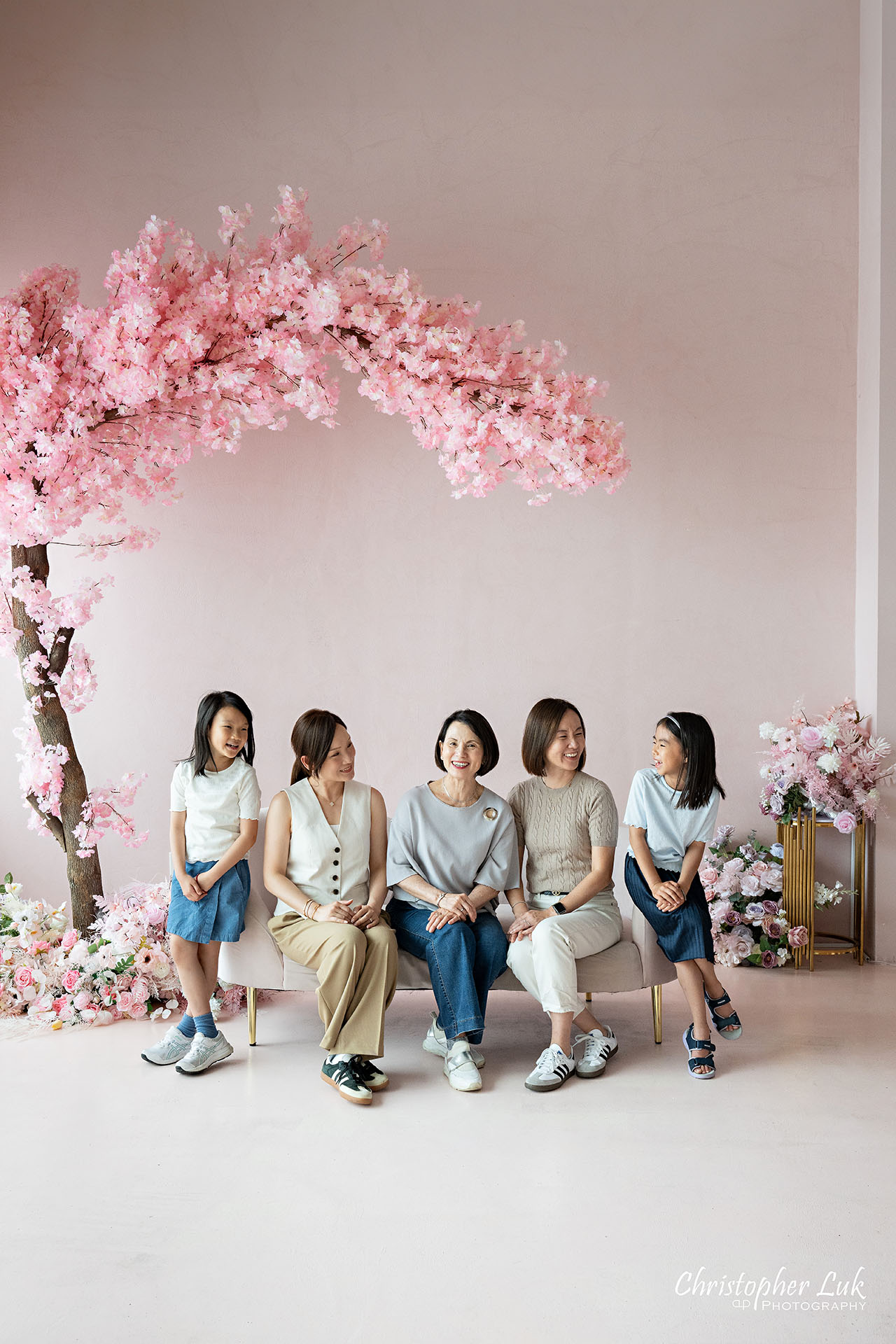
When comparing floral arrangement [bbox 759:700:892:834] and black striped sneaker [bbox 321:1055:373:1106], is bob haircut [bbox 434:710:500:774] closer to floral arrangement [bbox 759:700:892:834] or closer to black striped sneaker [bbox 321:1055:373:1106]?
black striped sneaker [bbox 321:1055:373:1106]

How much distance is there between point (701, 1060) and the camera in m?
3.23

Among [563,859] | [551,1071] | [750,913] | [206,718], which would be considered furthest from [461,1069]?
[750,913]

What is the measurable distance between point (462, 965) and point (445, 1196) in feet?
2.84

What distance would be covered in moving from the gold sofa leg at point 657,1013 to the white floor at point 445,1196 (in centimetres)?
5

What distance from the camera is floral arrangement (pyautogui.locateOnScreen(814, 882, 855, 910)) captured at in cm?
453

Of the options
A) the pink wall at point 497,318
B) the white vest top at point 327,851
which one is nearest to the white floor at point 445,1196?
the white vest top at point 327,851

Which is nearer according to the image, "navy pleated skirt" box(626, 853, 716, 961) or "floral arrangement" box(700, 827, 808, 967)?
"navy pleated skirt" box(626, 853, 716, 961)

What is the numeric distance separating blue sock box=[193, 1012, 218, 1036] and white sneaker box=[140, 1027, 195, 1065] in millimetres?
71

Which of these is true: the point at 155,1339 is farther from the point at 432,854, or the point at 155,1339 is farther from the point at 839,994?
the point at 839,994

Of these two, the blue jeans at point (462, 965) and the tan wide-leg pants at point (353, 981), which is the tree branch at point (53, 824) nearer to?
the tan wide-leg pants at point (353, 981)

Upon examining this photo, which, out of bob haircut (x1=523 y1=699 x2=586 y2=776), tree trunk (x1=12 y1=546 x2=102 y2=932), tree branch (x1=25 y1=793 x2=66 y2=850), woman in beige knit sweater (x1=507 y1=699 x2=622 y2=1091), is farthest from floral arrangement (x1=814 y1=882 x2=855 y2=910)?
tree branch (x1=25 y1=793 x2=66 y2=850)

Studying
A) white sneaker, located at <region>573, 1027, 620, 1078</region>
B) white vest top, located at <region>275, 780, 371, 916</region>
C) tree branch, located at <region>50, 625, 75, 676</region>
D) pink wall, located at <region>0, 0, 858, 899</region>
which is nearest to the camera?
white sneaker, located at <region>573, 1027, 620, 1078</region>

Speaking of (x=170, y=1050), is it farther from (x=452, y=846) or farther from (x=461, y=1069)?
(x=452, y=846)

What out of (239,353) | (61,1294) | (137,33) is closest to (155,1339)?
(61,1294)
